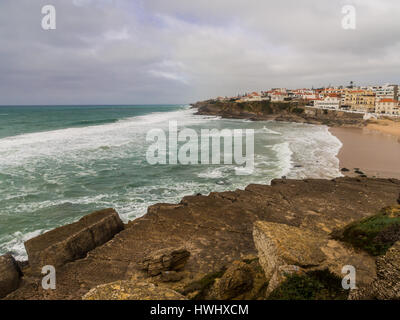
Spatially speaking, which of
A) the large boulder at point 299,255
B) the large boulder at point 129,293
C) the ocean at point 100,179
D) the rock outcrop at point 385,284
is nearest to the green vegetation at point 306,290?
the large boulder at point 299,255

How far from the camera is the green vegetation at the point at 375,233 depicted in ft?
22.2

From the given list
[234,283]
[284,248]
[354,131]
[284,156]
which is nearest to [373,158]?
[284,156]

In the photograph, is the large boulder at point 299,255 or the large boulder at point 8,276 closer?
the large boulder at point 299,255

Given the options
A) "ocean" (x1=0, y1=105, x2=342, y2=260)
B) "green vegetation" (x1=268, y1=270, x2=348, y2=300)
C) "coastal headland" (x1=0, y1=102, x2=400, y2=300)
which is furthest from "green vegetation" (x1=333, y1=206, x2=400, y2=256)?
"ocean" (x1=0, y1=105, x2=342, y2=260)

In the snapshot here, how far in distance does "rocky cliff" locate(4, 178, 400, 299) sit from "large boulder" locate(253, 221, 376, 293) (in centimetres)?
3

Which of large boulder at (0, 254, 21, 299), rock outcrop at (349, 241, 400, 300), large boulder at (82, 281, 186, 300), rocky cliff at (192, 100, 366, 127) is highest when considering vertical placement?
rocky cliff at (192, 100, 366, 127)

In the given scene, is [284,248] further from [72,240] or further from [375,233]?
[72,240]

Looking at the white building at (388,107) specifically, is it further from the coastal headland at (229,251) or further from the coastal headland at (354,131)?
the coastal headland at (229,251)

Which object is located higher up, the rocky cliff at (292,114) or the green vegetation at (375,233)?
the rocky cliff at (292,114)

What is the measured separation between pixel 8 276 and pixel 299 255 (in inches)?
366

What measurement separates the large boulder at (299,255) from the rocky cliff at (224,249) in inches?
1.0

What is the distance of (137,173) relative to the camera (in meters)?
21.4

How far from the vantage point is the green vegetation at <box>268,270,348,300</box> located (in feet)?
15.3

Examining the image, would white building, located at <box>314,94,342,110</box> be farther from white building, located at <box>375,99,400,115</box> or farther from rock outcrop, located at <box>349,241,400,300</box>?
rock outcrop, located at <box>349,241,400,300</box>
